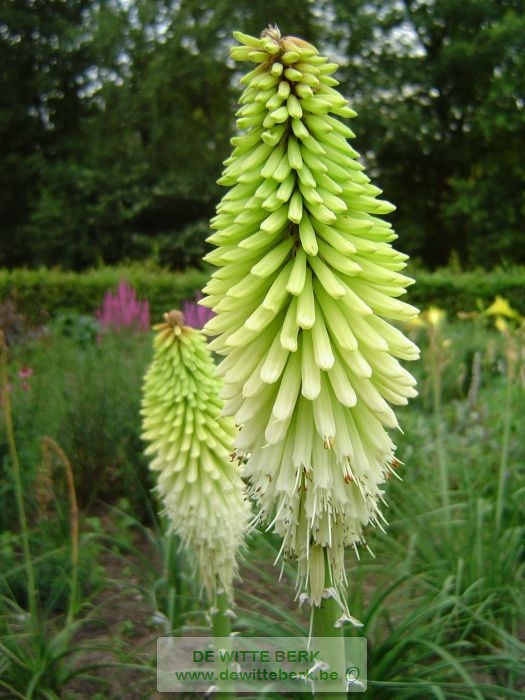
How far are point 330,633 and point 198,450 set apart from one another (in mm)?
1102

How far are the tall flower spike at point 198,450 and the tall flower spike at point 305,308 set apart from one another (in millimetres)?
906

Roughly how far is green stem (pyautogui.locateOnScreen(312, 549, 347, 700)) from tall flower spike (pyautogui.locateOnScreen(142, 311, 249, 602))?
102cm

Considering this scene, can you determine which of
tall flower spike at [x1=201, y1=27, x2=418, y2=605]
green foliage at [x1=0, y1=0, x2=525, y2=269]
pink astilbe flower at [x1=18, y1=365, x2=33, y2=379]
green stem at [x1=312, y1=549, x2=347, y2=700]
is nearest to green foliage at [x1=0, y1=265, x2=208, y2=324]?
pink astilbe flower at [x1=18, y1=365, x2=33, y2=379]

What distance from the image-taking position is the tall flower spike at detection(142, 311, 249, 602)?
272 cm

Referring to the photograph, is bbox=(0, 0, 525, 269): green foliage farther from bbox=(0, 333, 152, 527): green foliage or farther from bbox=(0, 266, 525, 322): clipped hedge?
bbox=(0, 333, 152, 527): green foliage

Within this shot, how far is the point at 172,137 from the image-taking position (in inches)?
1000

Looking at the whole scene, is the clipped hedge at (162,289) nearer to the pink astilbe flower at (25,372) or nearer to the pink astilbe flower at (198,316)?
the pink astilbe flower at (198,316)

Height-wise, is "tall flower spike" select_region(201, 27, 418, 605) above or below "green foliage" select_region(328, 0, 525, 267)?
below

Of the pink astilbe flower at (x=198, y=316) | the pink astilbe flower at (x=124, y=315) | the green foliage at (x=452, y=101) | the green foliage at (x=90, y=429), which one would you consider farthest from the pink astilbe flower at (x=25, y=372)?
the green foliage at (x=452, y=101)

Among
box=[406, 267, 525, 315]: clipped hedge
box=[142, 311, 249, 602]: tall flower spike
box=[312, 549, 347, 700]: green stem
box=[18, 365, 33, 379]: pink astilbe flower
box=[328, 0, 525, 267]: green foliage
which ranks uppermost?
box=[328, 0, 525, 267]: green foliage

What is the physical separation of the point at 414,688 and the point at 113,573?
2.37 metres

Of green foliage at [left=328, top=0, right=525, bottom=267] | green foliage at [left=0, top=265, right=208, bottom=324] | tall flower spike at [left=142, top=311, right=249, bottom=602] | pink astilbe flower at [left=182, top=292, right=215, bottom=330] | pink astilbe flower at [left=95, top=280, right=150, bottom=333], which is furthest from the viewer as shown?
green foliage at [left=328, top=0, right=525, bottom=267]

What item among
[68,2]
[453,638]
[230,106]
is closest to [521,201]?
[230,106]

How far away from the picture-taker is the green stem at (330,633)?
163cm
